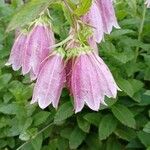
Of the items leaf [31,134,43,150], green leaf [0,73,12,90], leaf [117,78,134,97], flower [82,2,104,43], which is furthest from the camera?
Result: green leaf [0,73,12,90]

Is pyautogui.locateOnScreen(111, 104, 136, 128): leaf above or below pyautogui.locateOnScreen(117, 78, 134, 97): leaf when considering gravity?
below

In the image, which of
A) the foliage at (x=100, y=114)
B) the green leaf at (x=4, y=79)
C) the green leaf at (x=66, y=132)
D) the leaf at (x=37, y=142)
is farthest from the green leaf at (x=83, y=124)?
the green leaf at (x=4, y=79)

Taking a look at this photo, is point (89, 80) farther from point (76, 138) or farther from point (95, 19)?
point (76, 138)

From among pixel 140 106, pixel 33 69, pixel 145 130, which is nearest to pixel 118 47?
pixel 140 106

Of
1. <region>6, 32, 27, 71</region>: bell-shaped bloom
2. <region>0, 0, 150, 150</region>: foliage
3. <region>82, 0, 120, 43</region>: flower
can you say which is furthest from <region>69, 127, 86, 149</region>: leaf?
<region>82, 0, 120, 43</region>: flower

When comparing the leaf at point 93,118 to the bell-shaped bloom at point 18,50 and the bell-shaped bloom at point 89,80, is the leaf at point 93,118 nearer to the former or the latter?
the bell-shaped bloom at point 18,50

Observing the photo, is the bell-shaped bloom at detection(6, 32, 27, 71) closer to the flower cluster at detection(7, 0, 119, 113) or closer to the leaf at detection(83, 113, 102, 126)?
the flower cluster at detection(7, 0, 119, 113)
